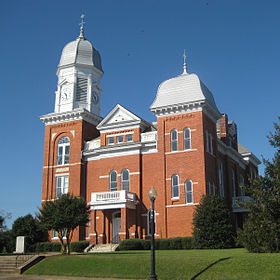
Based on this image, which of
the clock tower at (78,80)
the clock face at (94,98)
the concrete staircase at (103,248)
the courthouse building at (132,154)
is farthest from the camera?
the clock face at (94,98)

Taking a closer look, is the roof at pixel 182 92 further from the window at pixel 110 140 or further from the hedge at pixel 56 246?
the hedge at pixel 56 246

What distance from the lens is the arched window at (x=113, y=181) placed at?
3862 centimetres

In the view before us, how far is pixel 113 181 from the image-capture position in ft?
127

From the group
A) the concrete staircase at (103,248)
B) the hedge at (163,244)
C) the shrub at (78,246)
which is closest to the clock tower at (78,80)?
the shrub at (78,246)

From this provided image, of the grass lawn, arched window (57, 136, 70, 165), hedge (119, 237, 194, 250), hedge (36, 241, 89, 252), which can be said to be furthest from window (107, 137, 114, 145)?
the grass lawn

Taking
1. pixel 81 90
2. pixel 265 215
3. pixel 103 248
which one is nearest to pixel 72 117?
pixel 81 90

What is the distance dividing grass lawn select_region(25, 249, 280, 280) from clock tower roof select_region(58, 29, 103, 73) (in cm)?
2580

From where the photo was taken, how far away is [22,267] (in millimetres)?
23359

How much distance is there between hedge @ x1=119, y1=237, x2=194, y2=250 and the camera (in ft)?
104

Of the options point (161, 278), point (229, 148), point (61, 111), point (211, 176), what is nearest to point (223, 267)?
point (161, 278)

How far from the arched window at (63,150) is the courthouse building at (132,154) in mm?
109

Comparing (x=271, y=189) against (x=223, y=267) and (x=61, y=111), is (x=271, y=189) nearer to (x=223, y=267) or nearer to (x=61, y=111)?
(x=223, y=267)

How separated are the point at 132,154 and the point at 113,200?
532cm

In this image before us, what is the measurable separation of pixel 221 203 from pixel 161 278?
47.0ft
